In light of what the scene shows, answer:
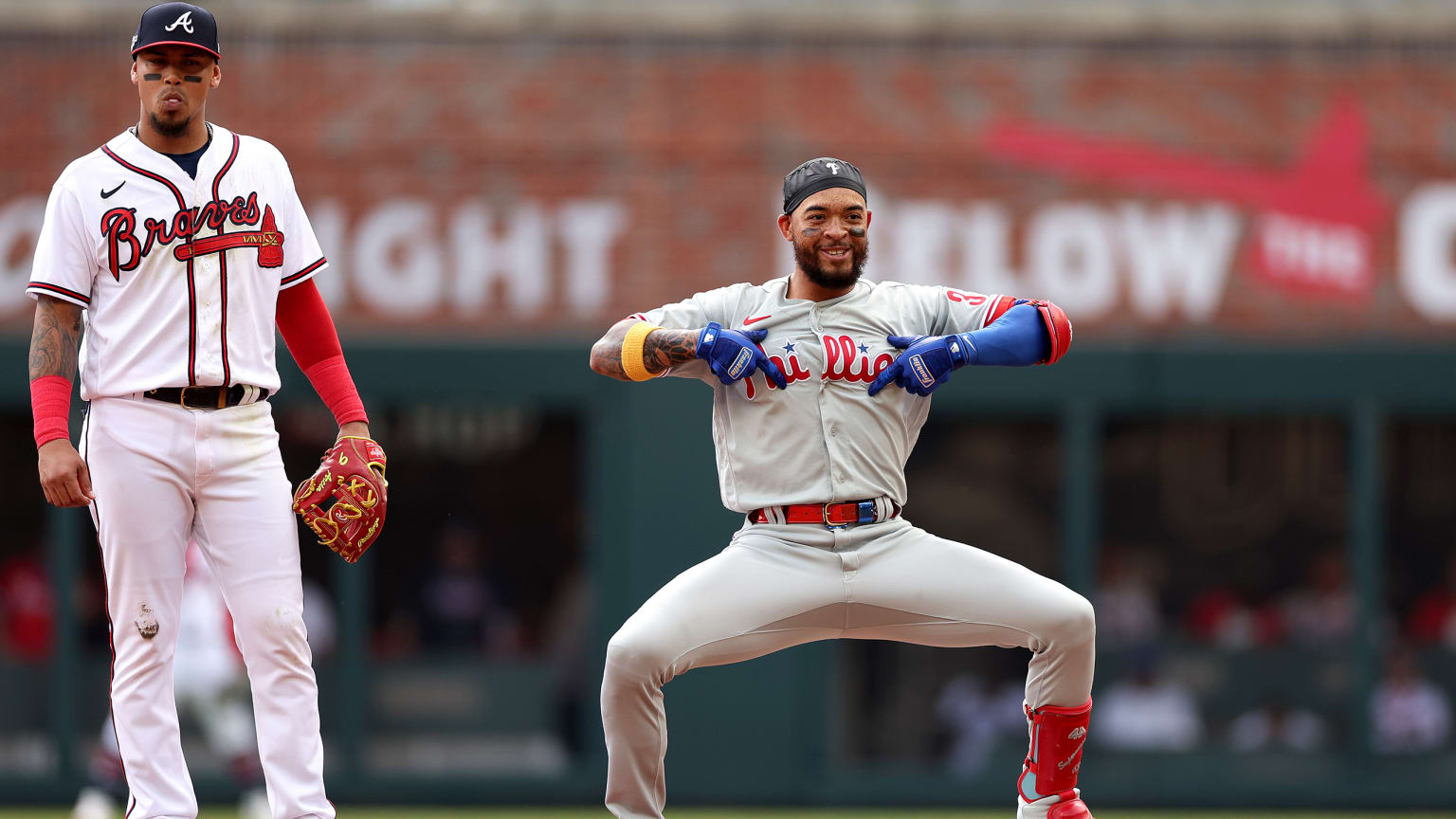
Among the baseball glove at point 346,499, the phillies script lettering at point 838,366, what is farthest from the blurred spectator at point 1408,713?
the baseball glove at point 346,499

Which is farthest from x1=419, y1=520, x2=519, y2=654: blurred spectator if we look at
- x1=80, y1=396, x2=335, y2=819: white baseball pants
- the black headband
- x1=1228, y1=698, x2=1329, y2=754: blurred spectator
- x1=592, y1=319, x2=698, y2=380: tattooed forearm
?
x1=80, y1=396, x2=335, y2=819: white baseball pants

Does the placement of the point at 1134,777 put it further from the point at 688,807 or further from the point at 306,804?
the point at 306,804

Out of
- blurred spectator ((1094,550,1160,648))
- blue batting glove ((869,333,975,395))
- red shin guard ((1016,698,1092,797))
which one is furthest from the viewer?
blurred spectator ((1094,550,1160,648))

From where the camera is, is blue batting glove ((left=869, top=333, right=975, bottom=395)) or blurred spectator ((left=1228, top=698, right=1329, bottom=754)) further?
blurred spectator ((left=1228, top=698, right=1329, bottom=754))

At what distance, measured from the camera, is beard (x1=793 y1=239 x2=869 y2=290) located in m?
5.15

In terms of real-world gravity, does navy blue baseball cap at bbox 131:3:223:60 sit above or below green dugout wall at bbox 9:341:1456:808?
above

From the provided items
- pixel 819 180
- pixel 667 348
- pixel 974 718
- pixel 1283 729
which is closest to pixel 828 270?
pixel 819 180

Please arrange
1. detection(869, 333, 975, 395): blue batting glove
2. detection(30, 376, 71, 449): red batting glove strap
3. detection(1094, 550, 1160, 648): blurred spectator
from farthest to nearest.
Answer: detection(1094, 550, 1160, 648): blurred spectator → detection(869, 333, 975, 395): blue batting glove → detection(30, 376, 71, 449): red batting glove strap

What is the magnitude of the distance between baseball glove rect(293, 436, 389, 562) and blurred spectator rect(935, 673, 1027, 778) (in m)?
7.26

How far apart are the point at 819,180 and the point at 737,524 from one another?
6263mm

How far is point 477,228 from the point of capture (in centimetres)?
Answer: 1150

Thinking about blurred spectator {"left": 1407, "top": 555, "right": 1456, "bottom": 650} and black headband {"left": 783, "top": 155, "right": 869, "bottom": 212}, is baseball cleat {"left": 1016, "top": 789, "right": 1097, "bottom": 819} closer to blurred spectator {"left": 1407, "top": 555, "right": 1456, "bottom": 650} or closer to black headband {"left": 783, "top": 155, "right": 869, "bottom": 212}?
black headband {"left": 783, "top": 155, "right": 869, "bottom": 212}

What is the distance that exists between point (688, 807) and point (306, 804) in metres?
6.96

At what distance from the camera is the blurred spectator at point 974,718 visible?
11445 millimetres
